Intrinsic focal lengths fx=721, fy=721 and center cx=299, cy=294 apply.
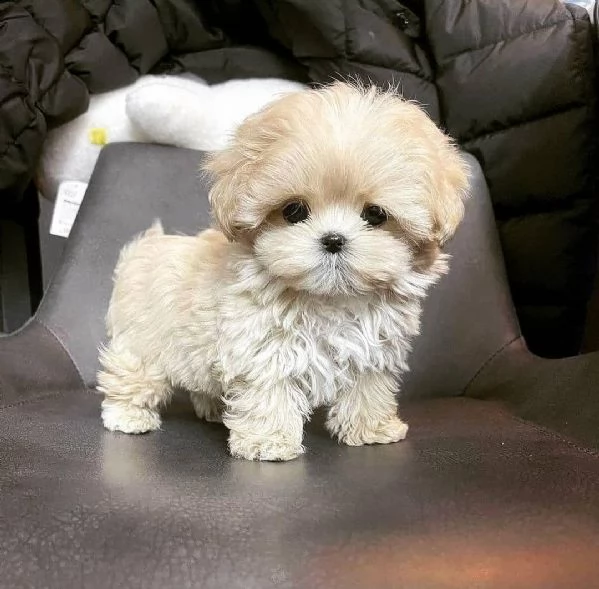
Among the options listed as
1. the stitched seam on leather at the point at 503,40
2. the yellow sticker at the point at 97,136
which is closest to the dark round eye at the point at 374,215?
the stitched seam on leather at the point at 503,40

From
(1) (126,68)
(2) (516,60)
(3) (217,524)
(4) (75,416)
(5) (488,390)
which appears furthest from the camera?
(1) (126,68)

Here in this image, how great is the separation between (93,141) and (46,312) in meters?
0.56

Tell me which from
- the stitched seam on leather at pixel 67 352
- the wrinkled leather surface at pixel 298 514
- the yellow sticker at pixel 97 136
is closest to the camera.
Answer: the wrinkled leather surface at pixel 298 514

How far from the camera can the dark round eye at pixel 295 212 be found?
1.13 meters

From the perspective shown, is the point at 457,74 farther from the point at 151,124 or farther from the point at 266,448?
the point at 266,448

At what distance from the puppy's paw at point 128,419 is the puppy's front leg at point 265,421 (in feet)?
0.71

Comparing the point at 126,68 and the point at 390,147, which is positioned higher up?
the point at 390,147

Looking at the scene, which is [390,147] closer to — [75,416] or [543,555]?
[543,555]

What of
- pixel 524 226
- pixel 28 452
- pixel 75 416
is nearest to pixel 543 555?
pixel 28 452

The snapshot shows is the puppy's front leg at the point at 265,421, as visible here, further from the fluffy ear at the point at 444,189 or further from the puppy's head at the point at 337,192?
the fluffy ear at the point at 444,189

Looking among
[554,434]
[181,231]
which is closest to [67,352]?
[181,231]

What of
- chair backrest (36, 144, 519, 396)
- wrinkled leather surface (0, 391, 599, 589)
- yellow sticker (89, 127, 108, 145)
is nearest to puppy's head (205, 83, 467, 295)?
wrinkled leather surface (0, 391, 599, 589)

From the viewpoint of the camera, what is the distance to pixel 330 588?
0.74 meters

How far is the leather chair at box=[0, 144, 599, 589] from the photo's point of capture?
772mm
